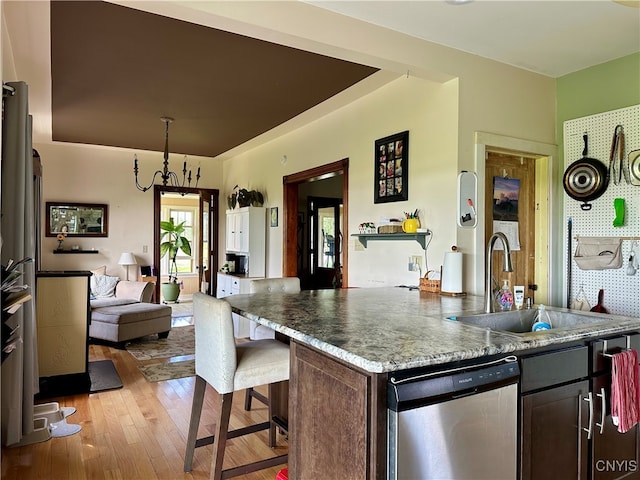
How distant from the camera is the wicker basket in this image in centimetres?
313

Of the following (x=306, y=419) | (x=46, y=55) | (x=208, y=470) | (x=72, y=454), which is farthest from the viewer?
(x=46, y=55)

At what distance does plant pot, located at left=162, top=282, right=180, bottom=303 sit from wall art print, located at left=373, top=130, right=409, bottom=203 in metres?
5.90

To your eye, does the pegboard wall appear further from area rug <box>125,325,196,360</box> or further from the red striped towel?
area rug <box>125,325,196,360</box>

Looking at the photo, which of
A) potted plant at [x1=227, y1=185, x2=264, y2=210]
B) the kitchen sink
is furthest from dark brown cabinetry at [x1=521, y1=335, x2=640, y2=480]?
potted plant at [x1=227, y1=185, x2=264, y2=210]

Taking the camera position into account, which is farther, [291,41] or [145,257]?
[145,257]

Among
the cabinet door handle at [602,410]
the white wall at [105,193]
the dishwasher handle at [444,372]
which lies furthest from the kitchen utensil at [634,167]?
the white wall at [105,193]

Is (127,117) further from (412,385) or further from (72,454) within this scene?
(412,385)

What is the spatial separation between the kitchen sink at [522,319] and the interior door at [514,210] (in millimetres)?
1066

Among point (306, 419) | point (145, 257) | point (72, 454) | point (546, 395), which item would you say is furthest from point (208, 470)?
point (145, 257)

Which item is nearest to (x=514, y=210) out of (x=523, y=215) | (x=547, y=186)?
(x=523, y=215)

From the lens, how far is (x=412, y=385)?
1.35 m

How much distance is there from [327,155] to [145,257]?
398 centimetres

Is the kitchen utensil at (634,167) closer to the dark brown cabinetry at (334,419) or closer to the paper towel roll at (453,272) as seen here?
the paper towel roll at (453,272)

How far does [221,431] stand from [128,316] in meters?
3.49
